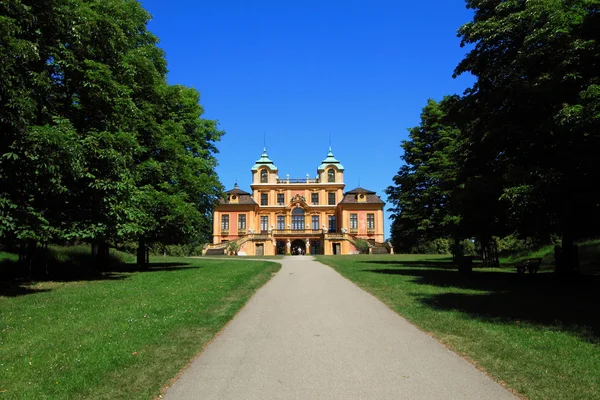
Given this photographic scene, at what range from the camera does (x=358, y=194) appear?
239 feet

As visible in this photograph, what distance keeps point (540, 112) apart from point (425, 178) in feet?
61.0

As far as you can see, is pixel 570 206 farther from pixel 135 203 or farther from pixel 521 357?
pixel 135 203

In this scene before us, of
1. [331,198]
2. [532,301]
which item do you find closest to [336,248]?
[331,198]

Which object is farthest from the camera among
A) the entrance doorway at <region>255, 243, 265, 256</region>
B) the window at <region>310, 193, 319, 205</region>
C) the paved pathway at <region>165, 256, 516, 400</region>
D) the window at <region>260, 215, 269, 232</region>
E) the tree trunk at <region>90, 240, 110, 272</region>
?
the window at <region>310, 193, 319, 205</region>

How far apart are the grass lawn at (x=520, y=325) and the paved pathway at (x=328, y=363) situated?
0.45 meters

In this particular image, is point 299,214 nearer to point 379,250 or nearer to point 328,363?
point 379,250

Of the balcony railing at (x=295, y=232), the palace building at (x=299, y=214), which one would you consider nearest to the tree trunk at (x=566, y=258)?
the palace building at (x=299, y=214)

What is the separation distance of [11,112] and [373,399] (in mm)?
13006

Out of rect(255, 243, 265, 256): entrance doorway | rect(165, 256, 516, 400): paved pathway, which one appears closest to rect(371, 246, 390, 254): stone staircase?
rect(255, 243, 265, 256): entrance doorway

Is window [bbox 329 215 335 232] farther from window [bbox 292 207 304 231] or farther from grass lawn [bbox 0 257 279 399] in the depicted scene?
grass lawn [bbox 0 257 279 399]

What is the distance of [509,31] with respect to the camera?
658 inches

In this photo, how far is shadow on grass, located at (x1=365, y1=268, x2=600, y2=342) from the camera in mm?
9461

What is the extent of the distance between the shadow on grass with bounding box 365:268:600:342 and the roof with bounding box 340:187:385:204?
54024 mm

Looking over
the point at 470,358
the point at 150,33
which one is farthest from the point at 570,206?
the point at 150,33
